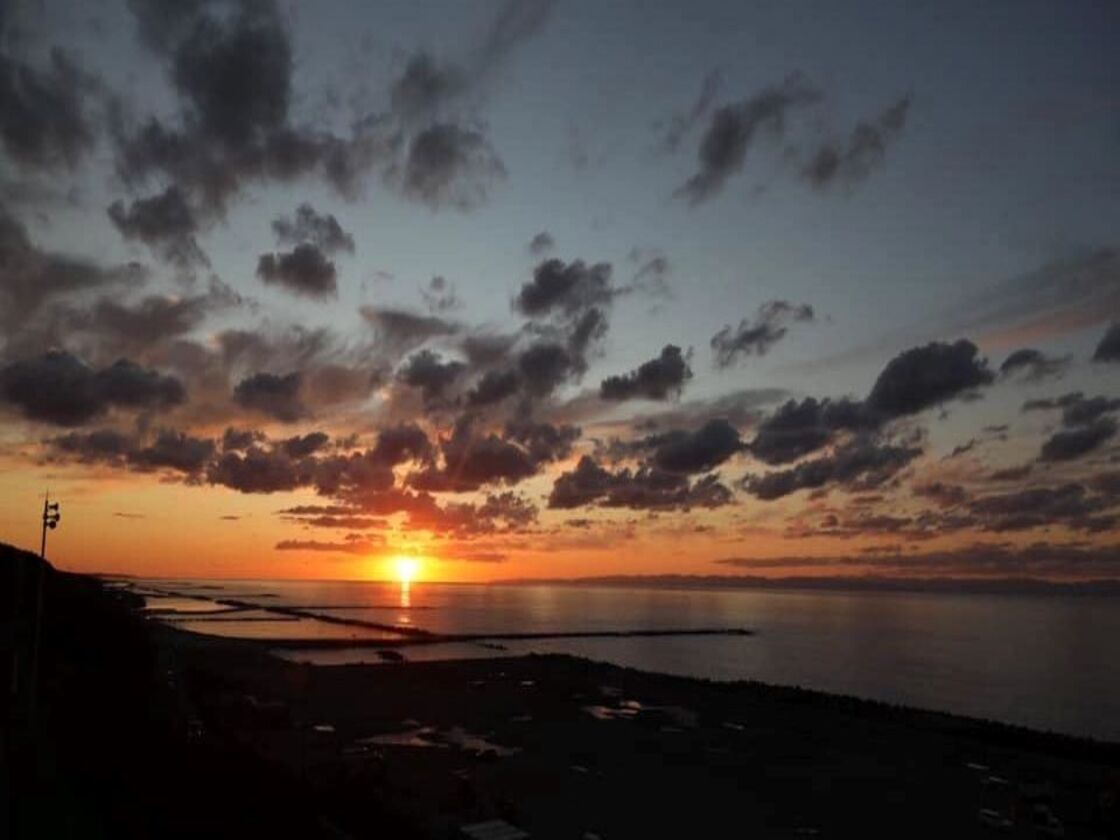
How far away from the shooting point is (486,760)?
53.6 metres

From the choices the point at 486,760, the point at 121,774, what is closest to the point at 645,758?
the point at 486,760

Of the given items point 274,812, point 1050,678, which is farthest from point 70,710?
point 1050,678

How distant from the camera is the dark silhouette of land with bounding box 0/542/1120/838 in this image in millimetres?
32344

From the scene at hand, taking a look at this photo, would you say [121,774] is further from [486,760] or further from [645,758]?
[645,758]

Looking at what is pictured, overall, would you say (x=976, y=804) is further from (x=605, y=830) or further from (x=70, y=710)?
(x=70, y=710)

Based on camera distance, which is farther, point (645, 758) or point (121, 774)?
point (645, 758)

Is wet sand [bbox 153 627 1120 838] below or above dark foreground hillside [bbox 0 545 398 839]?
below

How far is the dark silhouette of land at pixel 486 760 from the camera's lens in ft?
106

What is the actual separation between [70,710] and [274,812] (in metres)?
17.6

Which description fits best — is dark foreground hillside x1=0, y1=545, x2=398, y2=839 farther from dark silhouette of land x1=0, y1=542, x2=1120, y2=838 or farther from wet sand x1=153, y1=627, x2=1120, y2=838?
wet sand x1=153, y1=627, x2=1120, y2=838

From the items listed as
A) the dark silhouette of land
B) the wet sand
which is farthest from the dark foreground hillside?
the wet sand

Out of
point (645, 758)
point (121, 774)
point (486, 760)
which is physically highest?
point (121, 774)

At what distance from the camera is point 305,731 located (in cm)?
6053

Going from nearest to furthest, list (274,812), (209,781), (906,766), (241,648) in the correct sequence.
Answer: (274,812) < (209,781) < (906,766) < (241,648)
